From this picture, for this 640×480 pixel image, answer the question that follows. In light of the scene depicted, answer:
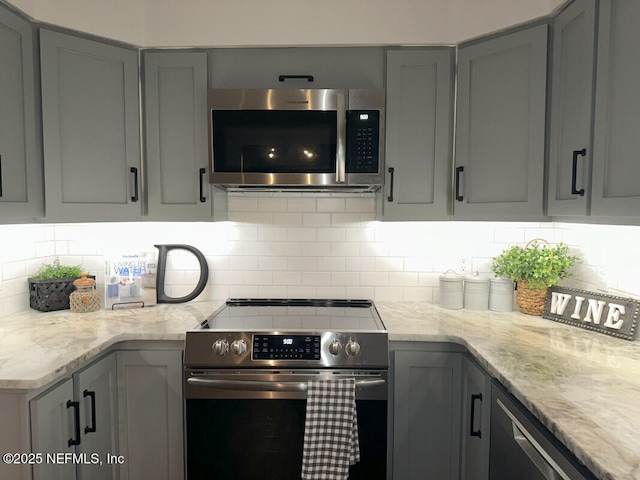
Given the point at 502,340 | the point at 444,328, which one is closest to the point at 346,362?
the point at 444,328

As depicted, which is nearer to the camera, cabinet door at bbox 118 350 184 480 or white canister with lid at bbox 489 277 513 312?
cabinet door at bbox 118 350 184 480

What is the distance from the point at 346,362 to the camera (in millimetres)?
1709

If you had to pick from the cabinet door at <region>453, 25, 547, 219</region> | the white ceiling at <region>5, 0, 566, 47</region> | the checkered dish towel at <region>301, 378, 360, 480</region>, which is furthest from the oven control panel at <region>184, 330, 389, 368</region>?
the white ceiling at <region>5, 0, 566, 47</region>

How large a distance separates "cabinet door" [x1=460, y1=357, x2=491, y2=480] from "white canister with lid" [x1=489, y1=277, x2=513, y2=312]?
1.81 ft

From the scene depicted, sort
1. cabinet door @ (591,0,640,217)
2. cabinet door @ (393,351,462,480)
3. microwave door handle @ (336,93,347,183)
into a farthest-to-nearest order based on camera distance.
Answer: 1. microwave door handle @ (336,93,347,183)
2. cabinet door @ (393,351,462,480)
3. cabinet door @ (591,0,640,217)

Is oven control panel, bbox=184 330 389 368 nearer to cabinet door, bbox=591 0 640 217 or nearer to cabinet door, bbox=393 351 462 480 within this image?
cabinet door, bbox=393 351 462 480

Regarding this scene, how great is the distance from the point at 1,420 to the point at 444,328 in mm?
1633

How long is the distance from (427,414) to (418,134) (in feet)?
4.19

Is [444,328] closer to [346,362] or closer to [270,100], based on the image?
[346,362]

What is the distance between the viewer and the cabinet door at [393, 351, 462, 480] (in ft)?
5.74

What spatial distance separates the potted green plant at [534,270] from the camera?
1986 millimetres

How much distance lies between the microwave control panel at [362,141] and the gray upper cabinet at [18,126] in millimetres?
1369

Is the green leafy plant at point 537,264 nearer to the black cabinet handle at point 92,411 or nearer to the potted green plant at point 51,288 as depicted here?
the black cabinet handle at point 92,411

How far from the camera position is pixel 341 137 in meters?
1.91
